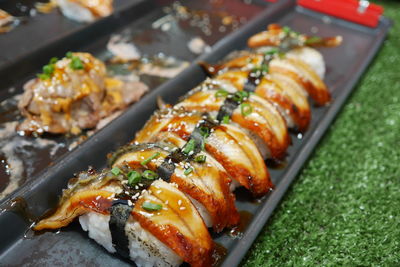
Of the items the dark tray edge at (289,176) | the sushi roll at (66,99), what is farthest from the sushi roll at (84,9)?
the dark tray edge at (289,176)

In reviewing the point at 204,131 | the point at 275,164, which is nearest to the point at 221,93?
the point at 204,131

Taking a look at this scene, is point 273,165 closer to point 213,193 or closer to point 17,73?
point 213,193

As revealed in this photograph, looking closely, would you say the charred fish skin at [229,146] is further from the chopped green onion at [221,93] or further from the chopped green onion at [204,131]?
the chopped green onion at [221,93]

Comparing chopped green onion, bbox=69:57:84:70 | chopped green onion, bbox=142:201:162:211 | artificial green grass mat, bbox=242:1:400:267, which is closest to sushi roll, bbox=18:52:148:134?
chopped green onion, bbox=69:57:84:70

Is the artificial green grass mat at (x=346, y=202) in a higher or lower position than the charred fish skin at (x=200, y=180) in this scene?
lower

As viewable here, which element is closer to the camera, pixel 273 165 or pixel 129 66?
pixel 273 165

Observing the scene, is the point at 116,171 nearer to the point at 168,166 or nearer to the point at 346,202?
the point at 168,166

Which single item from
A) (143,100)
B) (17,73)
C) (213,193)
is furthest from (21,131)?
(213,193)

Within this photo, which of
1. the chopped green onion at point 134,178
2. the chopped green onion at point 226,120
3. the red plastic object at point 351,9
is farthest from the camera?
the red plastic object at point 351,9
